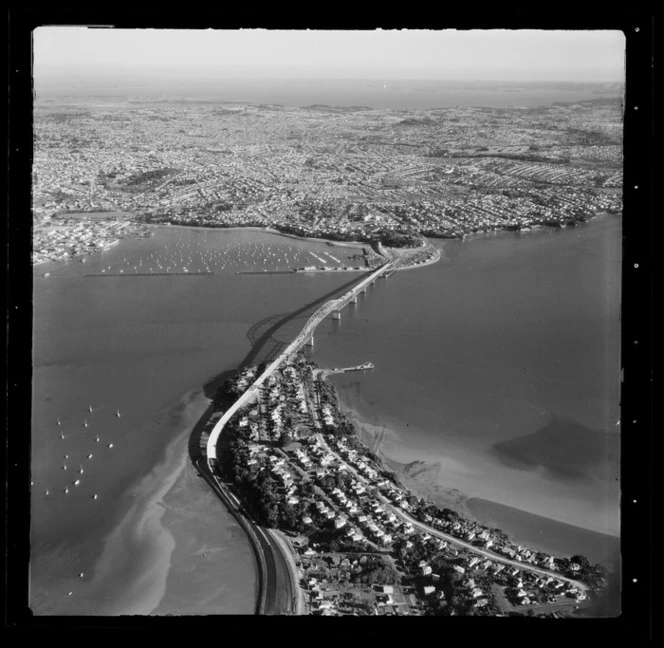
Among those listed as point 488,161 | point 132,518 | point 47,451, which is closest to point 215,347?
point 132,518

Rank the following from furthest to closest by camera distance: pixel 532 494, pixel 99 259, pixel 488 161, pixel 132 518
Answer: pixel 488 161 < pixel 99 259 < pixel 532 494 < pixel 132 518

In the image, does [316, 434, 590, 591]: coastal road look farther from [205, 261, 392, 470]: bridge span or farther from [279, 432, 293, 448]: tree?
[205, 261, 392, 470]: bridge span

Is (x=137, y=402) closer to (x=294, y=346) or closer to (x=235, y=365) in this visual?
(x=235, y=365)

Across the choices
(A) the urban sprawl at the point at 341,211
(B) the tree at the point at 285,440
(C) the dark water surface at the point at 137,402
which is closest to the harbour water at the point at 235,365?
(C) the dark water surface at the point at 137,402

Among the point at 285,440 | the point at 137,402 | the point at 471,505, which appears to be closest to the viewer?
the point at 471,505

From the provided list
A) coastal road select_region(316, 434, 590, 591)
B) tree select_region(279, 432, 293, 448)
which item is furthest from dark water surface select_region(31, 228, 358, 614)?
coastal road select_region(316, 434, 590, 591)

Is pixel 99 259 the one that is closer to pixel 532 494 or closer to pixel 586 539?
pixel 532 494

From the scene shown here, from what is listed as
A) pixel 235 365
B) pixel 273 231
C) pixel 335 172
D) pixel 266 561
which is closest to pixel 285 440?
pixel 235 365
